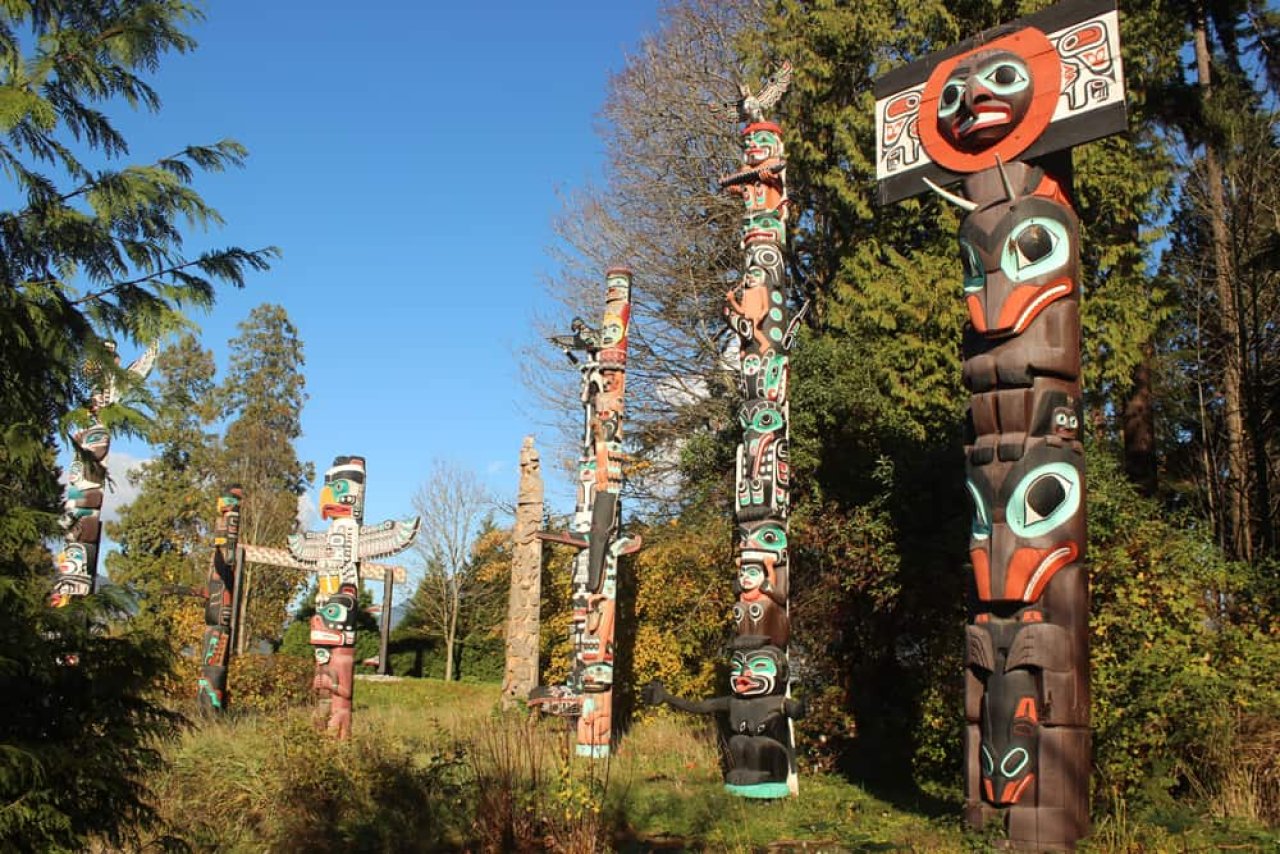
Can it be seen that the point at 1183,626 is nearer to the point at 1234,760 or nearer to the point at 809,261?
the point at 1234,760

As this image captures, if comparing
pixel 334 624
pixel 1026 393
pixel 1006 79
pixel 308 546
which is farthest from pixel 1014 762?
pixel 308 546

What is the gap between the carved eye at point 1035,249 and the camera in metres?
→ 7.02

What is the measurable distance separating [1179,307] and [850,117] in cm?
573

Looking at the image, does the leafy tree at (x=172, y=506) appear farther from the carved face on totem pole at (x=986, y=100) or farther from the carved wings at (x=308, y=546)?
the carved face on totem pole at (x=986, y=100)

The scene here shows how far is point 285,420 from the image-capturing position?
1275 inches

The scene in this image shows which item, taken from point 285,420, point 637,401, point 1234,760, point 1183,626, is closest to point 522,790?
point 1234,760

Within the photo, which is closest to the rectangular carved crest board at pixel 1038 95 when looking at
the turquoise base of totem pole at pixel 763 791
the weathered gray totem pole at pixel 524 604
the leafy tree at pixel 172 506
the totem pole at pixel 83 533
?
the turquoise base of totem pole at pixel 763 791

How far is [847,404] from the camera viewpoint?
13.5 meters

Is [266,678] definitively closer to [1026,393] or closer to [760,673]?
[760,673]

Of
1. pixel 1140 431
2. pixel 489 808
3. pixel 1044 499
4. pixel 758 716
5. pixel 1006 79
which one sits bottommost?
pixel 489 808

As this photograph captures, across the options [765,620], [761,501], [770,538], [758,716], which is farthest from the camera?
[761,501]

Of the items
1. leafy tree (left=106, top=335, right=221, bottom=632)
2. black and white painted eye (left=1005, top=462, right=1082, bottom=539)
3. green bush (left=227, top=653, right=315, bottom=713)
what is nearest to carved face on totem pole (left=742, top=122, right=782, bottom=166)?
black and white painted eye (left=1005, top=462, right=1082, bottom=539)

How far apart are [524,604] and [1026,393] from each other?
10412 millimetres

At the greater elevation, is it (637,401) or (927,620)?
(637,401)
